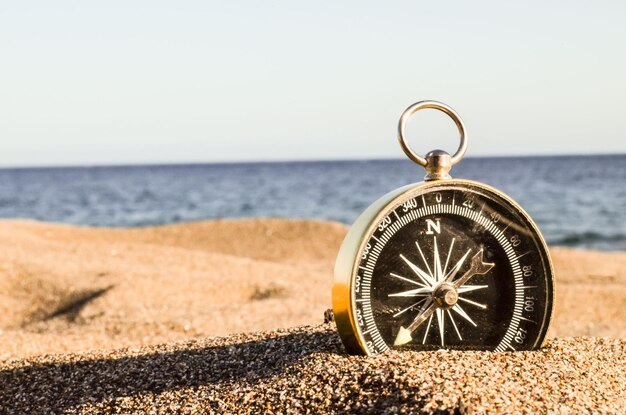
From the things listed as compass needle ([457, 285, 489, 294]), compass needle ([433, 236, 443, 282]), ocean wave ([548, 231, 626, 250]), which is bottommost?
ocean wave ([548, 231, 626, 250])

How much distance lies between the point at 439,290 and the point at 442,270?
10cm

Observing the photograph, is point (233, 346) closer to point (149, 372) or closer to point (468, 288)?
point (149, 372)

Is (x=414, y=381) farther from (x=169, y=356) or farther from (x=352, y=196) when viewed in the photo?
(x=352, y=196)

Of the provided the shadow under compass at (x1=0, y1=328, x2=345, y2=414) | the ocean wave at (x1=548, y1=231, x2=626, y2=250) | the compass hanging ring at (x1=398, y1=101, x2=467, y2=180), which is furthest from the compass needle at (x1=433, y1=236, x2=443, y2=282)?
the ocean wave at (x1=548, y1=231, x2=626, y2=250)

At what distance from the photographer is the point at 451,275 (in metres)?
3.33

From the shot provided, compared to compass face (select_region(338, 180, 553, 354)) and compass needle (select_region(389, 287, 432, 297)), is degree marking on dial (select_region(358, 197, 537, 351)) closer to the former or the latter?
compass face (select_region(338, 180, 553, 354))

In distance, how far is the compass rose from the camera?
129 inches

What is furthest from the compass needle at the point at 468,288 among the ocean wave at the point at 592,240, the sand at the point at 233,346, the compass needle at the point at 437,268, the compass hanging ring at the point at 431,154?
the ocean wave at the point at 592,240

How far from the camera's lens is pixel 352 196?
3862cm

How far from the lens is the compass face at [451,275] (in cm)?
322

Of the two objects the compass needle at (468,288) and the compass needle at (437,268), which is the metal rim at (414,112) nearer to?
the compass needle at (437,268)

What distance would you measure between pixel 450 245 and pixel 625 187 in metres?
37.4

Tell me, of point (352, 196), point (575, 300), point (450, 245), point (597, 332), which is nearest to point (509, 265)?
point (450, 245)

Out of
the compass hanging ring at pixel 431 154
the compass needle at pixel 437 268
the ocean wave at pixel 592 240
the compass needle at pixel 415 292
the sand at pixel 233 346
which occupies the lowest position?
the ocean wave at pixel 592 240
